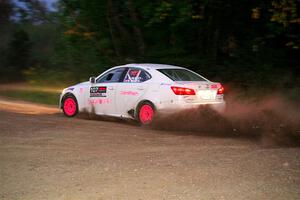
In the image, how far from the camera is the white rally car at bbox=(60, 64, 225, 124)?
12.1 meters

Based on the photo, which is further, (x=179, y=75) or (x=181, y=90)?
(x=179, y=75)

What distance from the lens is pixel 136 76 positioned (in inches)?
510

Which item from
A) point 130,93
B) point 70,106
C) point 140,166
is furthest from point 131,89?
point 140,166

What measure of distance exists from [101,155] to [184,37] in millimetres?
11362

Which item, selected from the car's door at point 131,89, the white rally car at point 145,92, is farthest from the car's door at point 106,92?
the car's door at point 131,89

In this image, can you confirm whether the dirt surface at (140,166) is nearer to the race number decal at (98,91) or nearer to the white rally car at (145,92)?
the white rally car at (145,92)

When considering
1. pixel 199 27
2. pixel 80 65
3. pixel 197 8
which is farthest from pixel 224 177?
pixel 80 65

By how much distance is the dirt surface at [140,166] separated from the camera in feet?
21.7

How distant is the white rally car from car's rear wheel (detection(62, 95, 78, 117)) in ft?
0.28

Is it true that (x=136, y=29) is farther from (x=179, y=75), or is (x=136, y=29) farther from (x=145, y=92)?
(x=145, y=92)

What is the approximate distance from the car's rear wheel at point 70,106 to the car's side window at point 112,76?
3.07ft

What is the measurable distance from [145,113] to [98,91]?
66.2 inches

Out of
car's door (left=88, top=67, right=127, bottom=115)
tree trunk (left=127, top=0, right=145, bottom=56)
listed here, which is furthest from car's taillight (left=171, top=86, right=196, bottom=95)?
tree trunk (left=127, top=0, right=145, bottom=56)

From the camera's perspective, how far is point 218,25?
61.9ft
